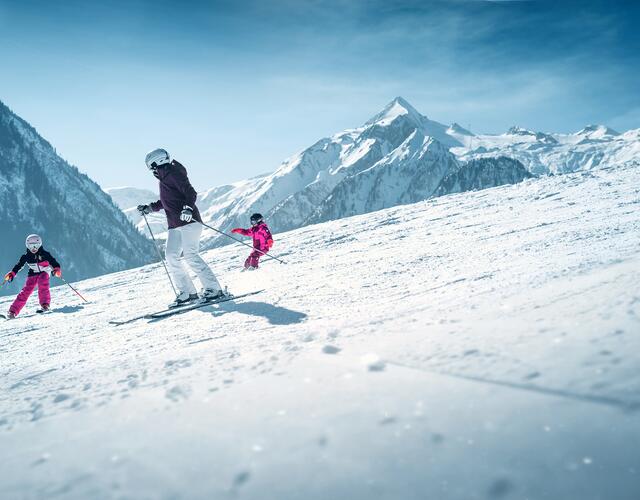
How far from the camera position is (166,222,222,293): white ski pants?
6.25 m

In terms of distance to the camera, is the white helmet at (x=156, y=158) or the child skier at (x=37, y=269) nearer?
the white helmet at (x=156, y=158)

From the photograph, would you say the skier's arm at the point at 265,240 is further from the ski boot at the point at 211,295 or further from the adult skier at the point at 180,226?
the ski boot at the point at 211,295

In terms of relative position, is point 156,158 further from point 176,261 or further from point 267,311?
point 267,311

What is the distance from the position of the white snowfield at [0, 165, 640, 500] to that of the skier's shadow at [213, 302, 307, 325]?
5 centimetres

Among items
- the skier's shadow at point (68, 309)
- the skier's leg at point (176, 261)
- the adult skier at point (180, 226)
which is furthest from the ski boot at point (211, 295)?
the skier's shadow at point (68, 309)

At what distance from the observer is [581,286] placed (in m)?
3.07

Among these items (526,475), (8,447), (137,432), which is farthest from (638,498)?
(8,447)

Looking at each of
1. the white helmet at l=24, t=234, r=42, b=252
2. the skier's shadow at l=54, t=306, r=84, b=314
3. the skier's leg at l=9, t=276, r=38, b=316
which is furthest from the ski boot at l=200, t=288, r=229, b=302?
the white helmet at l=24, t=234, r=42, b=252

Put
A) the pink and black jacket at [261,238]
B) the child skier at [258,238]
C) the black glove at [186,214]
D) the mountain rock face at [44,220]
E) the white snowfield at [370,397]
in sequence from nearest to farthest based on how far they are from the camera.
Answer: the white snowfield at [370,397] → the black glove at [186,214] → the child skier at [258,238] → the pink and black jacket at [261,238] → the mountain rock face at [44,220]

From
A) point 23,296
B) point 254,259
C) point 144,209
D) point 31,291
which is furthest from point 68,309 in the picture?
point 254,259

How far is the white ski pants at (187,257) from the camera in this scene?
6.25m

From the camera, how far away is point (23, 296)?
372 inches

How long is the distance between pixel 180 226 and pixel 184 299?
1.13 meters

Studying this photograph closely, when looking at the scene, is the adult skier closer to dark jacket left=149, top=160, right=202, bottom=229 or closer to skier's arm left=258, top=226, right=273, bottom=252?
dark jacket left=149, top=160, right=202, bottom=229
